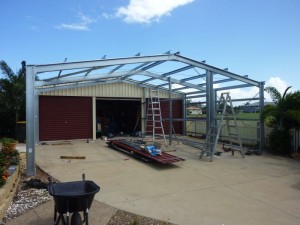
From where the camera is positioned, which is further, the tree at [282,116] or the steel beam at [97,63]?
the tree at [282,116]

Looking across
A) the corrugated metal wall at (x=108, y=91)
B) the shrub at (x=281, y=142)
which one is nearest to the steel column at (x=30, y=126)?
the corrugated metal wall at (x=108, y=91)

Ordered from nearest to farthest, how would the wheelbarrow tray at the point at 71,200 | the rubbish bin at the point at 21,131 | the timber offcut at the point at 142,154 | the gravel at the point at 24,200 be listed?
the wheelbarrow tray at the point at 71,200
the gravel at the point at 24,200
the timber offcut at the point at 142,154
the rubbish bin at the point at 21,131

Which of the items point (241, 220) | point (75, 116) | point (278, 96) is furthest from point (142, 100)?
point (241, 220)

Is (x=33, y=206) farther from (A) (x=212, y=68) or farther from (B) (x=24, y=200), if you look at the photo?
(A) (x=212, y=68)

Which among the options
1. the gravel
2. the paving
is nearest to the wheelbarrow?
the paving

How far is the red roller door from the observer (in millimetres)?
14250

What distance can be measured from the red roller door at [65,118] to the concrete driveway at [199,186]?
190 inches

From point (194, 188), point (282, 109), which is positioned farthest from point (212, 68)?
point (194, 188)

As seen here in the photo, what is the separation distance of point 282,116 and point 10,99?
1335 cm

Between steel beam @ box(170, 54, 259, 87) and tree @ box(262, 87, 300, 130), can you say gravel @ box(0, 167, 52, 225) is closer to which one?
steel beam @ box(170, 54, 259, 87)

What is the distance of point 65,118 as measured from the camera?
14.8 metres

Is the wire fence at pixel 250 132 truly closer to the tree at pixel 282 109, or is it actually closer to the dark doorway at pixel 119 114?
the tree at pixel 282 109

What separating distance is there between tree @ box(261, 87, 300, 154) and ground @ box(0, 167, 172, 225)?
24.6ft

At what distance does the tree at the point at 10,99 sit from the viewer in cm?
1488
